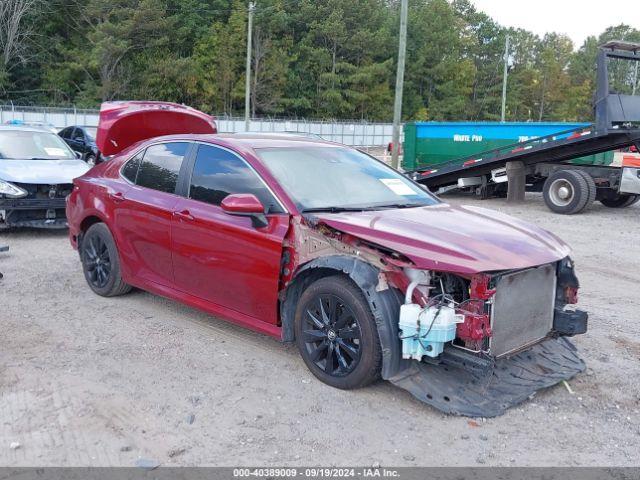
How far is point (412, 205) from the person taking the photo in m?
5.13

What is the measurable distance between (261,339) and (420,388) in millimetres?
1732

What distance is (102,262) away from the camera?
21.0ft

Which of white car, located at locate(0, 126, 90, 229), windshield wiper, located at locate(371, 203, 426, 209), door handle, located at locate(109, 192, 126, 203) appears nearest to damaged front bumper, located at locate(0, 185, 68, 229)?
white car, located at locate(0, 126, 90, 229)

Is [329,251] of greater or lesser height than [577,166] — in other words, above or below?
below

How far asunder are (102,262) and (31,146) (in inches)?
218

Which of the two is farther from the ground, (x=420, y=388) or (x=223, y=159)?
(x=223, y=159)

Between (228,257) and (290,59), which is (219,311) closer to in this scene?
(228,257)

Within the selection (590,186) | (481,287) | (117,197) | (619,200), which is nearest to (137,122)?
(117,197)

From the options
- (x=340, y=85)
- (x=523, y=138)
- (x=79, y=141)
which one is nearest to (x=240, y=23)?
(x=340, y=85)

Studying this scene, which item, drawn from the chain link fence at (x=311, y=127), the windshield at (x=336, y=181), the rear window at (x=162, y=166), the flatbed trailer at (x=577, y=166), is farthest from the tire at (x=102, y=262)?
the chain link fence at (x=311, y=127)

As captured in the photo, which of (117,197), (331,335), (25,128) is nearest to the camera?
(331,335)

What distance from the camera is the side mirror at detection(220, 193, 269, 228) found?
4.59 metres

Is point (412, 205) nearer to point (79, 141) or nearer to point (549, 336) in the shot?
point (549, 336)

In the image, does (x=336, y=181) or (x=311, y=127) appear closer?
(x=336, y=181)
